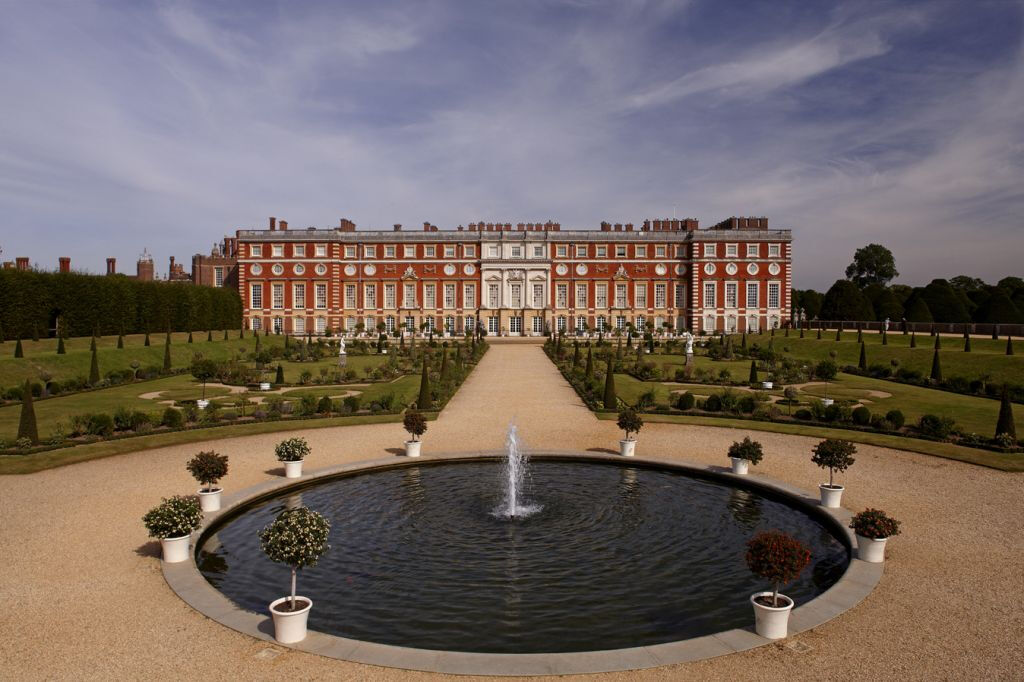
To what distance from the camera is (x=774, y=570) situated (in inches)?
336

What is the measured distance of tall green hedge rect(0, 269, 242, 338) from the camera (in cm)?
4038

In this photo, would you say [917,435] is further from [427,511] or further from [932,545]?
[427,511]

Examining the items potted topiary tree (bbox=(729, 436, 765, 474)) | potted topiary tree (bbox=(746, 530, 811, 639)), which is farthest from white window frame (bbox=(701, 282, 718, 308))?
potted topiary tree (bbox=(746, 530, 811, 639))

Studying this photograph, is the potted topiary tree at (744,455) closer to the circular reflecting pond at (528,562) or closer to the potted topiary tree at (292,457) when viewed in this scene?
the circular reflecting pond at (528,562)

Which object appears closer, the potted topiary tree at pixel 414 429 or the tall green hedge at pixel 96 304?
the potted topiary tree at pixel 414 429

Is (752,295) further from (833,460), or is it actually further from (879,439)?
(833,460)

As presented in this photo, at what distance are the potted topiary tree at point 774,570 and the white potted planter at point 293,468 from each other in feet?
36.5

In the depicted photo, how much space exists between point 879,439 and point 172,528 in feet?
64.3

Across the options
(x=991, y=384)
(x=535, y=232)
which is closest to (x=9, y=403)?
(x=991, y=384)

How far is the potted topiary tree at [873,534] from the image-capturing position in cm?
1059

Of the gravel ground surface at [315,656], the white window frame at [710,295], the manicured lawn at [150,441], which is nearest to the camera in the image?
the gravel ground surface at [315,656]

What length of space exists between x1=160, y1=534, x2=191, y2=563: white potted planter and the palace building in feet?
204

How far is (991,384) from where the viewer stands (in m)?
30.7

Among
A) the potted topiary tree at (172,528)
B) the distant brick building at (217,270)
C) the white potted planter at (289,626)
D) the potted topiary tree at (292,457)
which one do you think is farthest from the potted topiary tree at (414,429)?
the distant brick building at (217,270)
